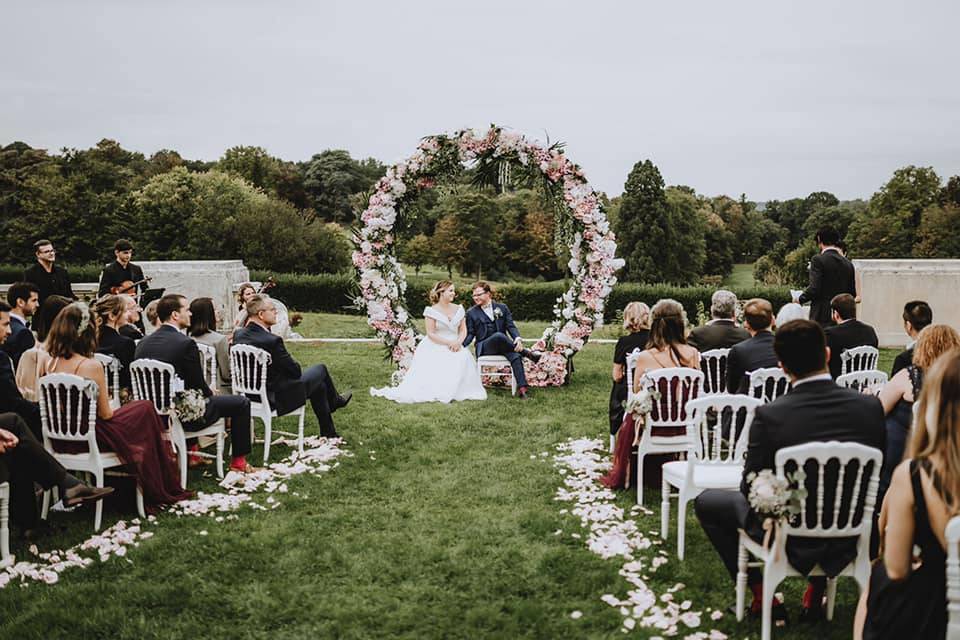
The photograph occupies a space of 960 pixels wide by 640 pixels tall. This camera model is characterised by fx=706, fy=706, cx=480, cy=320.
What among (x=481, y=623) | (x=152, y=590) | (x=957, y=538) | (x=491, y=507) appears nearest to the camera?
(x=957, y=538)

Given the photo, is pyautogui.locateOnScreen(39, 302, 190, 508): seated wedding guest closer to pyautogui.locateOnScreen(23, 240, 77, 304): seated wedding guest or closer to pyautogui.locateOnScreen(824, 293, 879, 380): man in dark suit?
pyautogui.locateOnScreen(23, 240, 77, 304): seated wedding guest

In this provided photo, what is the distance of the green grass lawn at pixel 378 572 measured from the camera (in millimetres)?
3797

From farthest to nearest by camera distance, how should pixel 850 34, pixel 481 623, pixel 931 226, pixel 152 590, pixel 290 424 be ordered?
pixel 931 226
pixel 850 34
pixel 290 424
pixel 152 590
pixel 481 623

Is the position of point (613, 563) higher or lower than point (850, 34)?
lower

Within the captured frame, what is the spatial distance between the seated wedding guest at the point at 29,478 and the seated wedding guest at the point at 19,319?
155 centimetres

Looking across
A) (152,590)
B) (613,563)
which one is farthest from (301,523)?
(613,563)

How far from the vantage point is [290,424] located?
818 cm

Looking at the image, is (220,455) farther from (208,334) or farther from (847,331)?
(847,331)

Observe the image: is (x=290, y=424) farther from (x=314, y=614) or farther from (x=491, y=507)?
(x=314, y=614)

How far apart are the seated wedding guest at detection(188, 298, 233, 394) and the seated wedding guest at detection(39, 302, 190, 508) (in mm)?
1351

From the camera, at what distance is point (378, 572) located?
4.47 metres

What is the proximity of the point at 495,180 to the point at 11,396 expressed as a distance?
7541 mm

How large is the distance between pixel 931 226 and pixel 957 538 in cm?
4379

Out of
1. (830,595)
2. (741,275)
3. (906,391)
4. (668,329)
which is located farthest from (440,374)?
(741,275)
